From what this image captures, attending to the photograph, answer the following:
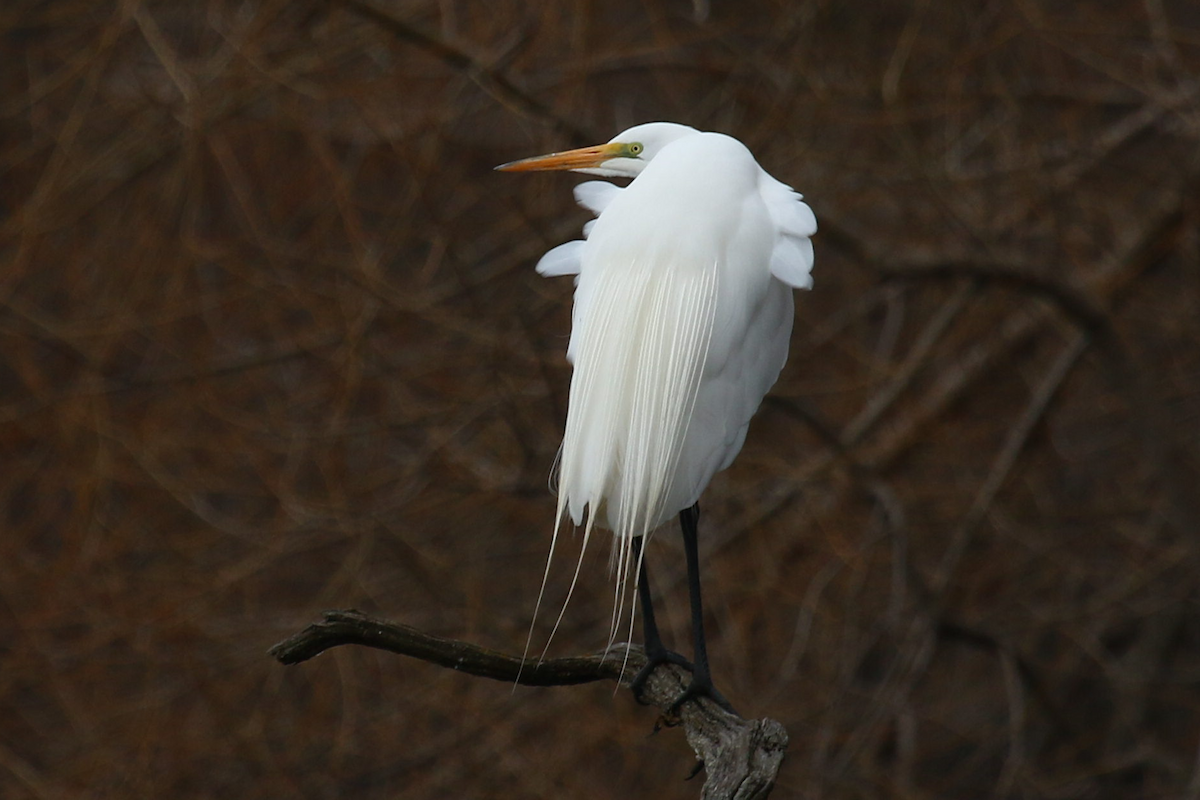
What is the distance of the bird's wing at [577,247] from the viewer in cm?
190

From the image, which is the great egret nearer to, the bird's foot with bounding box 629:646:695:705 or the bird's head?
the bird's foot with bounding box 629:646:695:705

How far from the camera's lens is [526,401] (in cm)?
332

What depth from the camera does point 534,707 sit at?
3.43m

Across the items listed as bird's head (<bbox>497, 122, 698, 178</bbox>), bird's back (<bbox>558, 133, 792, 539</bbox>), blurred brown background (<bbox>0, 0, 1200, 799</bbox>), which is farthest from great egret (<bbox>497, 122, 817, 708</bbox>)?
blurred brown background (<bbox>0, 0, 1200, 799</bbox>)

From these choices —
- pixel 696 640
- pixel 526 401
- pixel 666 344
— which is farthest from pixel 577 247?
pixel 526 401

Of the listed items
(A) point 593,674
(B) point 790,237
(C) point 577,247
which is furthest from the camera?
(C) point 577,247

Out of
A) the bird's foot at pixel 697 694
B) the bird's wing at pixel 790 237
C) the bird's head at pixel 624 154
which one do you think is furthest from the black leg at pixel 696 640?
the bird's head at pixel 624 154

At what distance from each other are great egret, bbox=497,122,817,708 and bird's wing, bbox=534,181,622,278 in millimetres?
75

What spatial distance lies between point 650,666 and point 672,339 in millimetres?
413

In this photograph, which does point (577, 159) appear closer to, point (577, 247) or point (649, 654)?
point (577, 247)

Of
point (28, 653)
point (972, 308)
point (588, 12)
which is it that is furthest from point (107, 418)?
point (972, 308)

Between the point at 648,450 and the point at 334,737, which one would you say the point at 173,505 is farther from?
the point at 648,450

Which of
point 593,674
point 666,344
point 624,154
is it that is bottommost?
point 593,674

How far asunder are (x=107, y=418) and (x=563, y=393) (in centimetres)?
116
